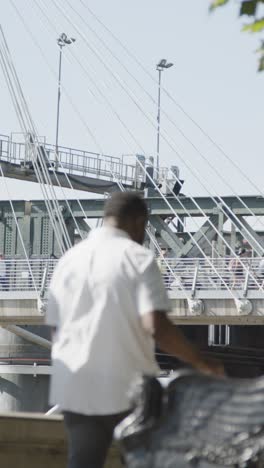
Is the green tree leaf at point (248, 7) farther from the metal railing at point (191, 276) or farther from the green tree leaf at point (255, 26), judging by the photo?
the metal railing at point (191, 276)

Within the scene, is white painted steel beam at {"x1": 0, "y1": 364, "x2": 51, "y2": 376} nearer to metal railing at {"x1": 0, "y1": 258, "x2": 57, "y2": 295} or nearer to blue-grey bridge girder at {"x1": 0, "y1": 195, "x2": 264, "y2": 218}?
metal railing at {"x1": 0, "y1": 258, "x2": 57, "y2": 295}

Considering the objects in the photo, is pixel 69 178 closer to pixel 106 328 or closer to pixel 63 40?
pixel 63 40

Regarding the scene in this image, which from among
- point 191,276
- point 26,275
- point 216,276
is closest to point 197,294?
point 216,276

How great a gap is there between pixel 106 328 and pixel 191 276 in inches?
1865

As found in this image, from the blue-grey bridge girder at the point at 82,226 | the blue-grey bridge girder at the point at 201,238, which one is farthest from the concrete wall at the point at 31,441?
the blue-grey bridge girder at the point at 82,226

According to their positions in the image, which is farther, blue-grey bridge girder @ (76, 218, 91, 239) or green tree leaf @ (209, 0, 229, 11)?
blue-grey bridge girder @ (76, 218, 91, 239)

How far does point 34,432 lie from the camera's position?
8766mm

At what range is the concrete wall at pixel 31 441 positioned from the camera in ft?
28.2

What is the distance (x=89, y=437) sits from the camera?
20.0ft

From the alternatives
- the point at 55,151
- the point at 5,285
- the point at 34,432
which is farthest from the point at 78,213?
the point at 34,432

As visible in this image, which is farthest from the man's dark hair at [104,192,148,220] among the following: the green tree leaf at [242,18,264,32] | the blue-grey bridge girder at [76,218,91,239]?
the blue-grey bridge girder at [76,218,91,239]

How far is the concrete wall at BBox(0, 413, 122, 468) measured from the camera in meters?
8.60

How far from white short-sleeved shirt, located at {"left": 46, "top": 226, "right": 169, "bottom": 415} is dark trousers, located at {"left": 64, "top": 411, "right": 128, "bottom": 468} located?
0.12ft

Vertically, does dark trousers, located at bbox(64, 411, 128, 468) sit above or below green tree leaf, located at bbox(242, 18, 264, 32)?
below
